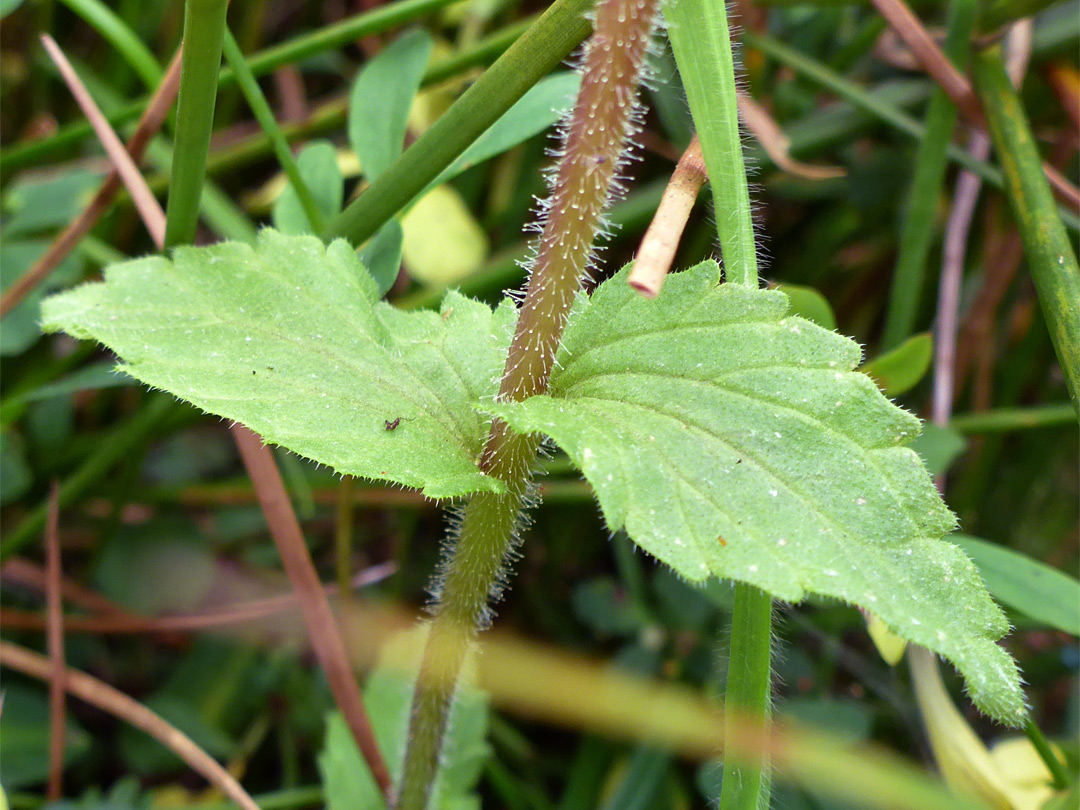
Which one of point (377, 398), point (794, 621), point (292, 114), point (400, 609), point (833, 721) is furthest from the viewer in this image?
point (292, 114)

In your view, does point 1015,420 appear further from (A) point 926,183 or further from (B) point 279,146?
(B) point 279,146

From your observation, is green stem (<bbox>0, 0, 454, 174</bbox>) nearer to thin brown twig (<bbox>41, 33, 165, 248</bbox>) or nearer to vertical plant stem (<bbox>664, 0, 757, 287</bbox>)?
thin brown twig (<bbox>41, 33, 165, 248</bbox>)

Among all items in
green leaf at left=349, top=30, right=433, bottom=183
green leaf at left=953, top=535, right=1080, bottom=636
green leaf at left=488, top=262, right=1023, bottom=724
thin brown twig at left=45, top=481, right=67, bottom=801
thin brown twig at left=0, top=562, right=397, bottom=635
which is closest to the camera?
green leaf at left=488, top=262, right=1023, bottom=724

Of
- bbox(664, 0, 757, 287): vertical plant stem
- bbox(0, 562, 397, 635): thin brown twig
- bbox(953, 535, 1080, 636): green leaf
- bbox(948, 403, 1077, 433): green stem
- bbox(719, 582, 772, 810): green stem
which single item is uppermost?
bbox(664, 0, 757, 287): vertical plant stem

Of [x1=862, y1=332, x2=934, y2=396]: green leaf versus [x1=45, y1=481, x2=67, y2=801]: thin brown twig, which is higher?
[x1=862, y1=332, x2=934, y2=396]: green leaf

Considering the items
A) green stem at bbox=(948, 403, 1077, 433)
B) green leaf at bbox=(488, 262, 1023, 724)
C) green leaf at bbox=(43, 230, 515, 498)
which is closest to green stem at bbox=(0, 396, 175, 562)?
green leaf at bbox=(43, 230, 515, 498)

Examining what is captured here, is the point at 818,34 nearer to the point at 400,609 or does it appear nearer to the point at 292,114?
the point at 292,114

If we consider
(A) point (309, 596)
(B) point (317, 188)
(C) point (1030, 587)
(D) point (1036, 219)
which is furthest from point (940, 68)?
(A) point (309, 596)

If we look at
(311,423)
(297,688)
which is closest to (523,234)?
(297,688)
